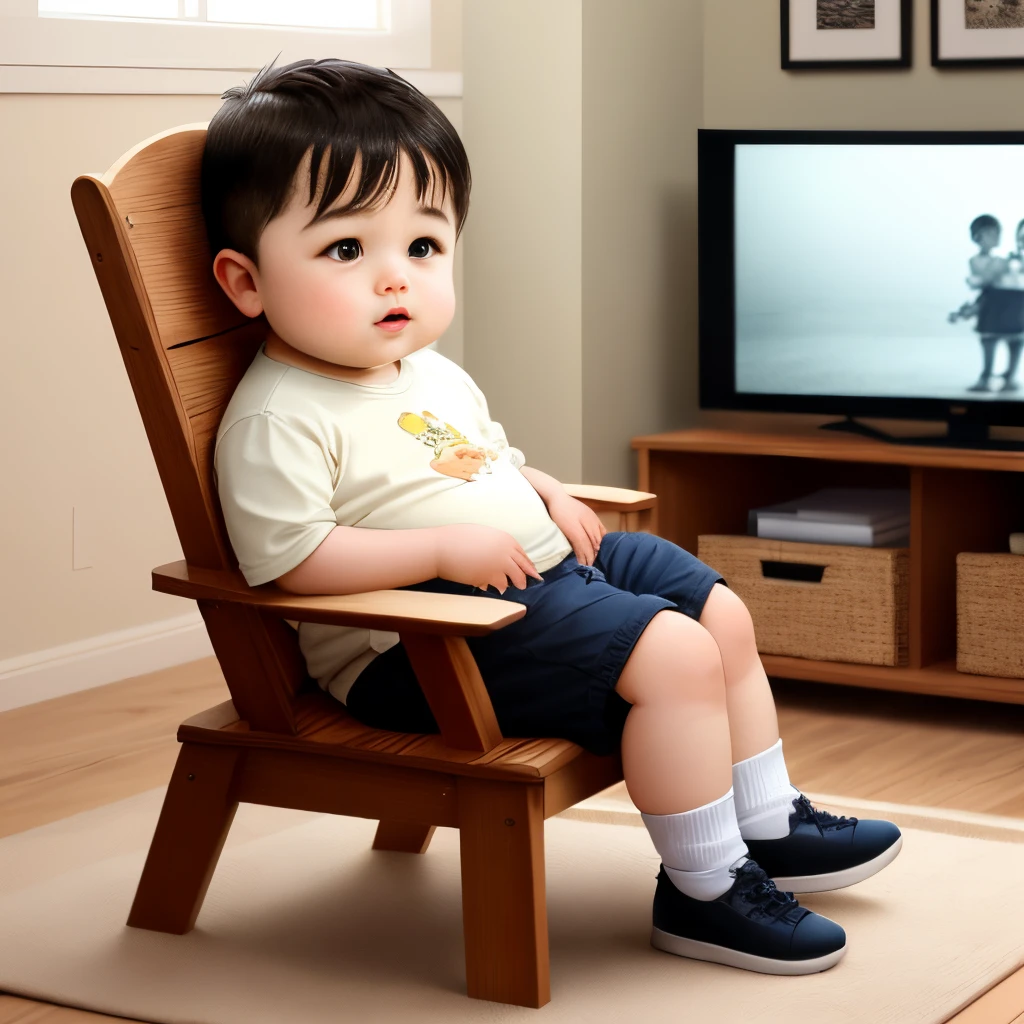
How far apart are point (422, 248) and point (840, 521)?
1353mm

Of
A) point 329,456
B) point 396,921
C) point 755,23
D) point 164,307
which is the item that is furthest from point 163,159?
point 755,23

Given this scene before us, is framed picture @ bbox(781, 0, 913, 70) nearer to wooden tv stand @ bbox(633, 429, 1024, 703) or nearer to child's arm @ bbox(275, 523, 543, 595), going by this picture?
wooden tv stand @ bbox(633, 429, 1024, 703)

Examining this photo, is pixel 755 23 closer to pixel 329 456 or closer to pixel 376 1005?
pixel 329 456

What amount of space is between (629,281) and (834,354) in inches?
17.7

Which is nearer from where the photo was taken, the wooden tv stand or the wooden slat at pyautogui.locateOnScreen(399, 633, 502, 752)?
the wooden slat at pyautogui.locateOnScreen(399, 633, 502, 752)

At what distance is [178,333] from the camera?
181 centimetres

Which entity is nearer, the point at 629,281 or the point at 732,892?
the point at 732,892

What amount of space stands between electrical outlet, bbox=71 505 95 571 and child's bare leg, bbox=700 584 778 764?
4.94 feet

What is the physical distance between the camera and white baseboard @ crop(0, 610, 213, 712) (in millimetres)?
2910

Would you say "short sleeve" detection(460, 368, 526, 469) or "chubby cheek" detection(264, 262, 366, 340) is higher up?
"chubby cheek" detection(264, 262, 366, 340)

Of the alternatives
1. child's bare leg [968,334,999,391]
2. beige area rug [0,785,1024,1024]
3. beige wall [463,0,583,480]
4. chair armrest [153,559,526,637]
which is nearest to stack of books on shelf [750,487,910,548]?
child's bare leg [968,334,999,391]

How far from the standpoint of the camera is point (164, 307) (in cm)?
179

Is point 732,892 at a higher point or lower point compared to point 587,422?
lower

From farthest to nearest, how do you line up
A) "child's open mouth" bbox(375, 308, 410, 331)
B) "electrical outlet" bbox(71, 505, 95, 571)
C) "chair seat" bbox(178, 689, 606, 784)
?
"electrical outlet" bbox(71, 505, 95, 571)
"child's open mouth" bbox(375, 308, 410, 331)
"chair seat" bbox(178, 689, 606, 784)
